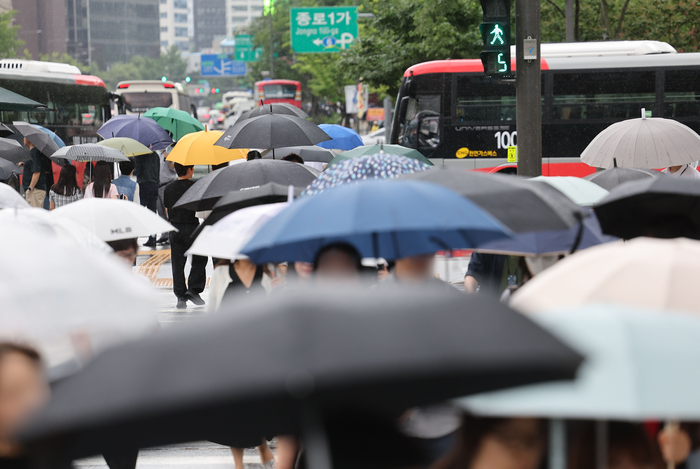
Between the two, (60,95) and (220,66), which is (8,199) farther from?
(220,66)

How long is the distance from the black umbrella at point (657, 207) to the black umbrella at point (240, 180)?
2.46 m

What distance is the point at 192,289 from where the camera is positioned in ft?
34.5

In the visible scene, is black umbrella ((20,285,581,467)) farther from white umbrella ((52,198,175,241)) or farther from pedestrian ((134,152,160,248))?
pedestrian ((134,152,160,248))

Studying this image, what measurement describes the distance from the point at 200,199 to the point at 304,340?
4459 millimetres

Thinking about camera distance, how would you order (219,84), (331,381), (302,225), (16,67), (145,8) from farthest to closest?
1. (219,84)
2. (145,8)
3. (16,67)
4. (302,225)
5. (331,381)

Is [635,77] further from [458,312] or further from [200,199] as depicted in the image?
[458,312]

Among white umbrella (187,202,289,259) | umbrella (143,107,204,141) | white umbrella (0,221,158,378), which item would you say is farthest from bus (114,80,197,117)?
white umbrella (0,221,158,378)

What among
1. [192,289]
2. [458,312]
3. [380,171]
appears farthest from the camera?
[192,289]

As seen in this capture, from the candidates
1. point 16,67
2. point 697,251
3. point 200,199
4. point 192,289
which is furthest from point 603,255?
point 16,67

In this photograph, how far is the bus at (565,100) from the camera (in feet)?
55.7

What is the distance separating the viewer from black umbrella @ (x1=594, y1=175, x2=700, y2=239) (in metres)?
3.91

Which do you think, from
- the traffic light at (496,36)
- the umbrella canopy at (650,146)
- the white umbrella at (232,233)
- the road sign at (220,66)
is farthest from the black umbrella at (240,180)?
the road sign at (220,66)

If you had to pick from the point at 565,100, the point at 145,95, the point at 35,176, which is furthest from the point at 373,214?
the point at 145,95

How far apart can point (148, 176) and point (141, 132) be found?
61.7 inches
